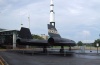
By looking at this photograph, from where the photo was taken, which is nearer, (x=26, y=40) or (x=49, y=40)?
(x=49, y=40)

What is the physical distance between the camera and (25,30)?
4572 centimetres

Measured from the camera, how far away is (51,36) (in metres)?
42.1

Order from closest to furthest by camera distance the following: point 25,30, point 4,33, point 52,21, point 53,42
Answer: point 53,42 → point 25,30 → point 52,21 → point 4,33

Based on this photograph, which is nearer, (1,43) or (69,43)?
(69,43)

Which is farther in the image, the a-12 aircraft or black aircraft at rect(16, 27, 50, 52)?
black aircraft at rect(16, 27, 50, 52)

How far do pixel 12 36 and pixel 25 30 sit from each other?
36.4 metres

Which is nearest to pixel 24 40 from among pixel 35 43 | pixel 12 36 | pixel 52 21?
pixel 35 43

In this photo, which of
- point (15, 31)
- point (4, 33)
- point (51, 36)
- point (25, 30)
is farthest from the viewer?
point (4, 33)

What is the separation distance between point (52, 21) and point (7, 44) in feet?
74.3

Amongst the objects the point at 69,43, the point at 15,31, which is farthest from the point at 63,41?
the point at 15,31

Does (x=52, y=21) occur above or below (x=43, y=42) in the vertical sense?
above

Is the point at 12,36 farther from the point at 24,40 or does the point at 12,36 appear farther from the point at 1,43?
the point at 24,40

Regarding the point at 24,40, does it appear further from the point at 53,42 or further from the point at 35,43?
the point at 53,42

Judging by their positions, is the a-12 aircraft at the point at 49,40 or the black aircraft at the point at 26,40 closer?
the a-12 aircraft at the point at 49,40
